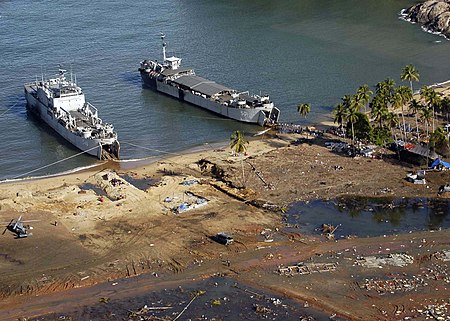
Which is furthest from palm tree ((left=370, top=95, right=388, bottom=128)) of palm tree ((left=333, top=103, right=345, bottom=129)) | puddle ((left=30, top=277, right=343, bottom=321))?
puddle ((left=30, top=277, right=343, bottom=321))

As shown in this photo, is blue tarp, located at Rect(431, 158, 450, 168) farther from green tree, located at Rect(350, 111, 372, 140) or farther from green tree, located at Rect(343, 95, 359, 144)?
green tree, located at Rect(343, 95, 359, 144)

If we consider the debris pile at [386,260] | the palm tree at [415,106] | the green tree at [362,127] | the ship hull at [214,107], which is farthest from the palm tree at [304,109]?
the debris pile at [386,260]

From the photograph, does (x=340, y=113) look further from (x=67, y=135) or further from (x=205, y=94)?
(x=67, y=135)

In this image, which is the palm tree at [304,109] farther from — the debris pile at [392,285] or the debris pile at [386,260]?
the debris pile at [392,285]

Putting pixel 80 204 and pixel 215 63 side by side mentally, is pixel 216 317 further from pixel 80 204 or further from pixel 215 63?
pixel 215 63

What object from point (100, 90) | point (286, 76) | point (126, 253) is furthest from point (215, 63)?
point (126, 253)

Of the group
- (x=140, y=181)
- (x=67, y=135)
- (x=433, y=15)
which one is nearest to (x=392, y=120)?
(x=140, y=181)
